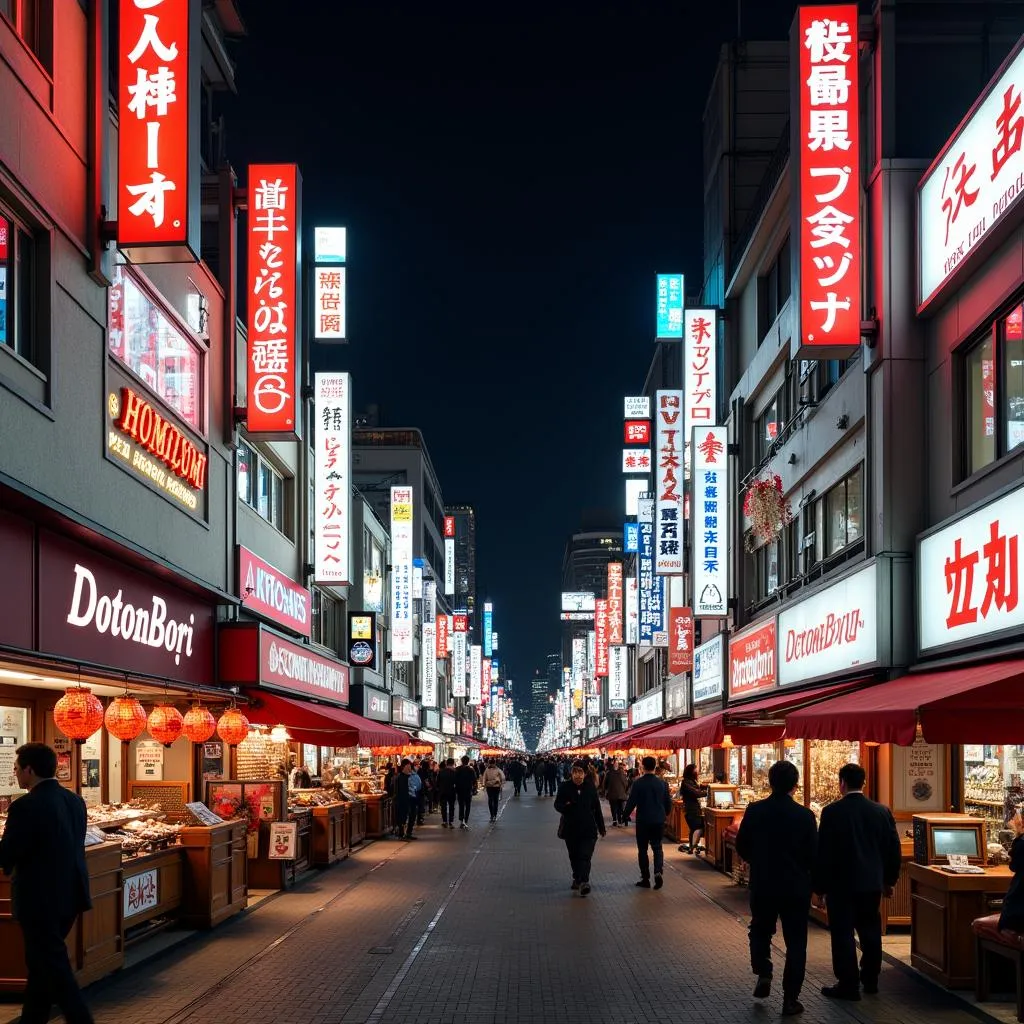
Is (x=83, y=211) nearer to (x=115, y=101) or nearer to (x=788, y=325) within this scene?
(x=115, y=101)

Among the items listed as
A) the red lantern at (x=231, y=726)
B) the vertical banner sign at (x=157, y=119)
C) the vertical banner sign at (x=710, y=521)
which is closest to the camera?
the vertical banner sign at (x=157, y=119)

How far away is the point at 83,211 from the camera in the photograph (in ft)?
46.5

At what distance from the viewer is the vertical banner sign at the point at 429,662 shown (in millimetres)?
63275

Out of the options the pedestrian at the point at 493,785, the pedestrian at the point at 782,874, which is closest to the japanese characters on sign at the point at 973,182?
the pedestrian at the point at 782,874

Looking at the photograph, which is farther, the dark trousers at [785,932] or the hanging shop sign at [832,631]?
the hanging shop sign at [832,631]

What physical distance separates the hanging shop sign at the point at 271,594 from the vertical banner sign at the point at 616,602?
28927mm

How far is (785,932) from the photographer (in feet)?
35.1

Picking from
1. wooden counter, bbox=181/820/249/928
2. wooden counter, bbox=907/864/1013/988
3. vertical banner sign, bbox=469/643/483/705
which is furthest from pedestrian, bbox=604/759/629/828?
vertical banner sign, bbox=469/643/483/705

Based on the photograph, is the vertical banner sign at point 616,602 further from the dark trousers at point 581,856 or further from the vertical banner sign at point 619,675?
the dark trousers at point 581,856

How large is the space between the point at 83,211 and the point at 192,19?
2.59m

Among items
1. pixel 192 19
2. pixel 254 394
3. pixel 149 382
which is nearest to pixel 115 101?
pixel 192 19

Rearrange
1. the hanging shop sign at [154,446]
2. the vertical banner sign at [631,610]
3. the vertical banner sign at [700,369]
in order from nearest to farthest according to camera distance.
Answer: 1. the hanging shop sign at [154,446]
2. the vertical banner sign at [700,369]
3. the vertical banner sign at [631,610]

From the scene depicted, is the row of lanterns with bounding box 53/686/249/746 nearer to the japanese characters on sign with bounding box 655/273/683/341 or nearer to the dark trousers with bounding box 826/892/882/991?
the dark trousers with bounding box 826/892/882/991

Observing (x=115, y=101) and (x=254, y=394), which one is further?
(x=254, y=394)
